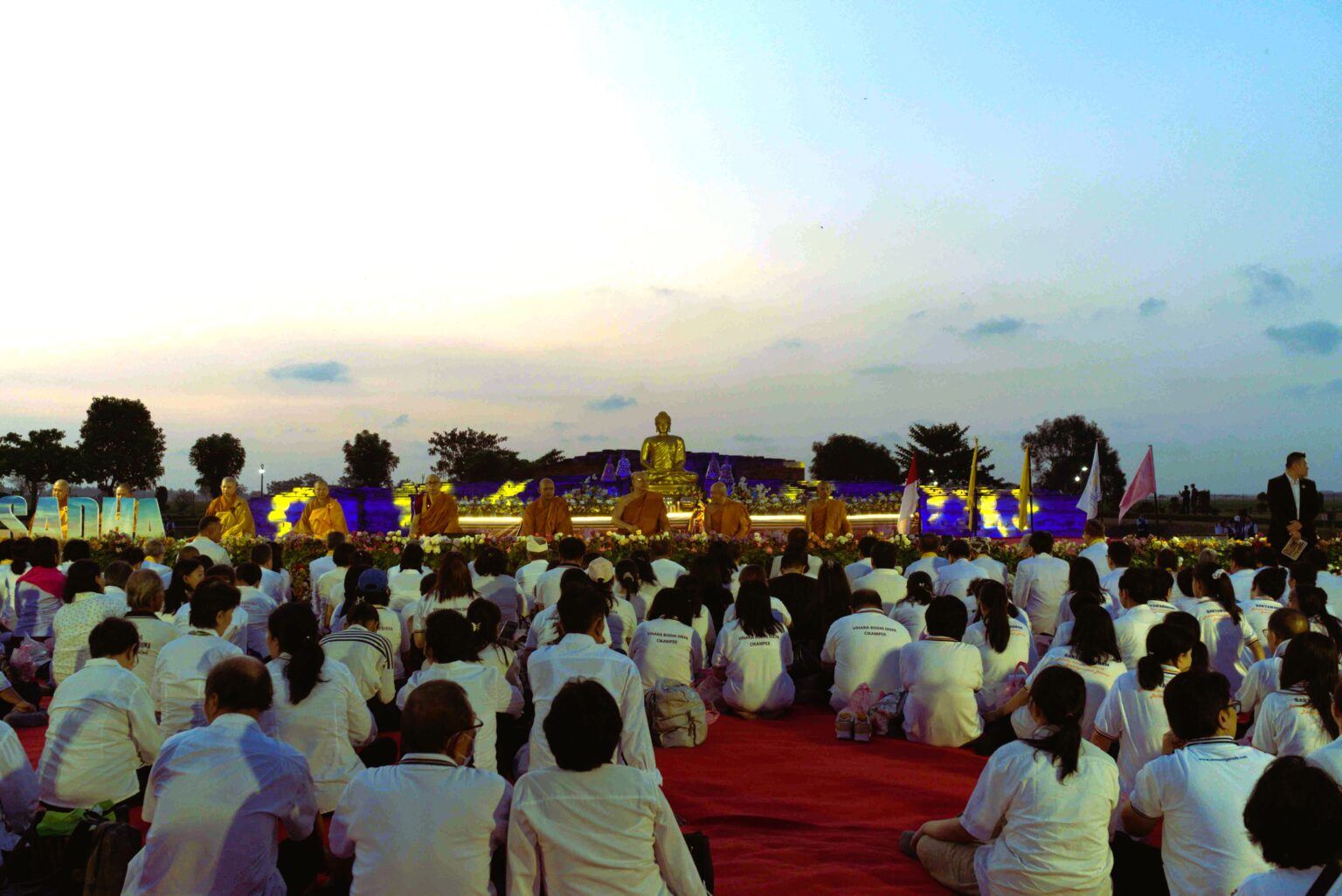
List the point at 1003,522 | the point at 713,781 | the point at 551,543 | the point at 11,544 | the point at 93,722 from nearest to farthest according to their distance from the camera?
the point at 93,722
the point at 713,781
the point at 11,544
the point at 551,543
the point at 1003,522

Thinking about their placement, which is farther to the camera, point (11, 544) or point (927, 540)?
point (927, 540)

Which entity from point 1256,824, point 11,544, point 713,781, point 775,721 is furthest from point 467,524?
point 1256,824

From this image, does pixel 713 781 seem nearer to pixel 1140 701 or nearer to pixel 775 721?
pixel 775 721

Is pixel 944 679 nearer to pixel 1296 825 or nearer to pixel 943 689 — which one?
→ pixel 943 689

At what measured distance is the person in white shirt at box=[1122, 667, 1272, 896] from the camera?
4.16 m

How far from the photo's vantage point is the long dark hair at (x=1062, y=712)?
4.34 m

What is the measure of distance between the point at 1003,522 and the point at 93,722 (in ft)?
72.6

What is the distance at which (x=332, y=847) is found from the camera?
12.3 ft

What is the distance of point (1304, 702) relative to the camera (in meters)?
5.30

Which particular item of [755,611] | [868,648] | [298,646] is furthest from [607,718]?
[868,648]

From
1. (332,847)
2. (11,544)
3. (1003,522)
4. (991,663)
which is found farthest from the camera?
(1003,522)

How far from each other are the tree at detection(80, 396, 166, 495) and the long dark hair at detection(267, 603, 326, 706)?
4671 centimetres

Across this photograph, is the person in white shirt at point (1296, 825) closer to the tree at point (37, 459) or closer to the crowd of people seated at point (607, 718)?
the crowd of people seated at point (607, 718)

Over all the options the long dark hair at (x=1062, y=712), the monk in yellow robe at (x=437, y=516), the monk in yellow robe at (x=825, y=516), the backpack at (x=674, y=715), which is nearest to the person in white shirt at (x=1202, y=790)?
the long dark hair at (x=1062, y=712)
